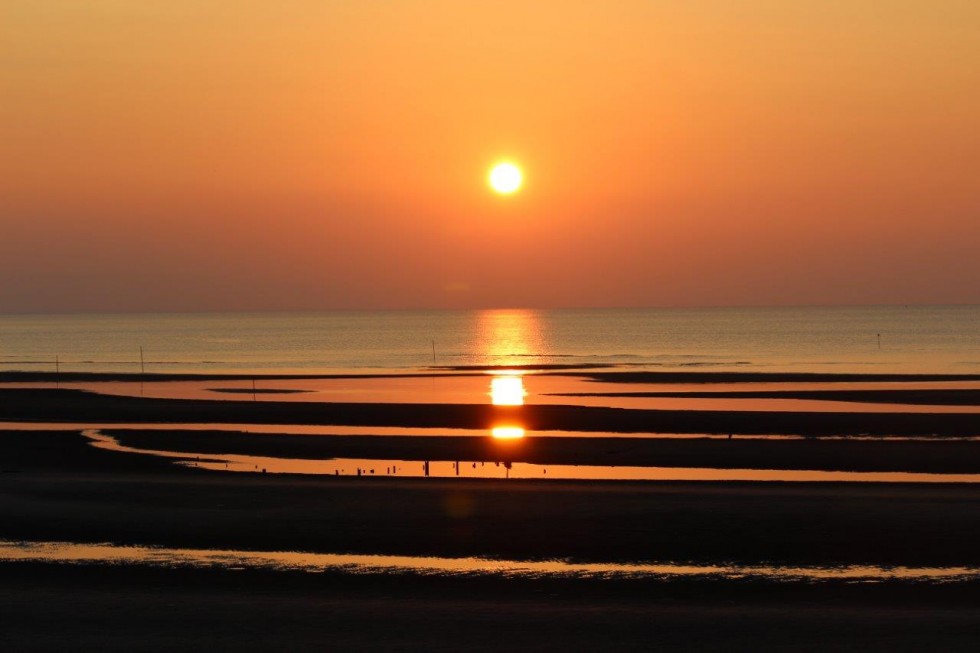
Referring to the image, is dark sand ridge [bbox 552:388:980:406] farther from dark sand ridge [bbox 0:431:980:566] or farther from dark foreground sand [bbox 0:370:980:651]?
dark sand ridge [bbox 0:431:980:566]

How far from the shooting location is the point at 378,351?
148 metres

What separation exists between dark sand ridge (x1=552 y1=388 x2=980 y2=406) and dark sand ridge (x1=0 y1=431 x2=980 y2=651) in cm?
3253

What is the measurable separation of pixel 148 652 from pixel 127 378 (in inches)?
3093

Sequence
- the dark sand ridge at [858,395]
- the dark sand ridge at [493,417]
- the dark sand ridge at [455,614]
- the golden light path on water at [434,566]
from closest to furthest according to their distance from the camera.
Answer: the dark sand ridge at [455,614] → the golden light path on water at [434,566] → the dark sand ridge at [493,417] → the dark sand ridge at [858,395]

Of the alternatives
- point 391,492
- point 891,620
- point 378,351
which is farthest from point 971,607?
point 378,351

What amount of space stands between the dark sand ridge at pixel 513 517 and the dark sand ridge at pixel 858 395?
32368mm

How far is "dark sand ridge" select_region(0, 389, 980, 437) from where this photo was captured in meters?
46.9

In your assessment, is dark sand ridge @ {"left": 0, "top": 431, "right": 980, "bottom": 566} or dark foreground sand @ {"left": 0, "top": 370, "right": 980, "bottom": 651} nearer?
dark foreground sand @ {"left": 0, "top": 370, "right": 980, "bottom": 651}

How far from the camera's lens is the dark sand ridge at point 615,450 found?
3597 cm

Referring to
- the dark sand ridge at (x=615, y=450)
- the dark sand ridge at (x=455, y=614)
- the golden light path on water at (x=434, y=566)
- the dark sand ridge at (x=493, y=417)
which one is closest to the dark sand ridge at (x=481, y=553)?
the dark sand ridge at (x=455, y=614)

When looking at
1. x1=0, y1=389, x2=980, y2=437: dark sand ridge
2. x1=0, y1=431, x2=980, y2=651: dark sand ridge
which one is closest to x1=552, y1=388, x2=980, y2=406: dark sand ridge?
x1=0, y1=389, x2=980, y2=437: dark sand ridge

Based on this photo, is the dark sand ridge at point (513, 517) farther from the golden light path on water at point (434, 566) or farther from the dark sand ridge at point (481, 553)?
the golden light path on water at point (434, 566)

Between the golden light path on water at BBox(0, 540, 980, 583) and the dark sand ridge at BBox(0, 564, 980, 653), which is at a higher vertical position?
the golden light path on water at BBox(0, 540, 980, 583)

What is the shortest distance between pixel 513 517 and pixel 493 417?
2785 centimetres
